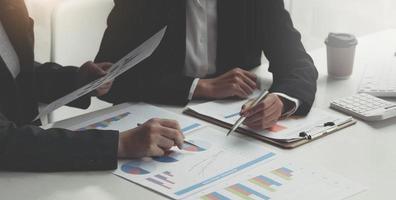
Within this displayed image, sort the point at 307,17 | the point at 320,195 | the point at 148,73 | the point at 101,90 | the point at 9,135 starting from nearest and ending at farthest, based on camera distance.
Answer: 1. the point at 320,195
2. the point at 9,135
3. the point at 101,90
4. the point at 148,73
5. the point at 307,17

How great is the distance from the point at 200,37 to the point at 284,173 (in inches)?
27.7

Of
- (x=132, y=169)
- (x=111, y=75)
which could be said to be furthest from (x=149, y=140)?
(x=111, y=75)

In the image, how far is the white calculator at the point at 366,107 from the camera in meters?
1.52

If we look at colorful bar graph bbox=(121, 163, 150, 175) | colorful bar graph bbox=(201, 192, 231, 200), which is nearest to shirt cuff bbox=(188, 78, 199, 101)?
colorful bar graph bbox=(121, 163, 150, 175)

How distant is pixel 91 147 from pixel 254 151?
1.12 feet

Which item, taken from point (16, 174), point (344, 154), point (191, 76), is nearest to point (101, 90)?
point (191, 76)

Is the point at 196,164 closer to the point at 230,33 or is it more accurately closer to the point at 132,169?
the point at 132,169

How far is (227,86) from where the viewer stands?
1645mm

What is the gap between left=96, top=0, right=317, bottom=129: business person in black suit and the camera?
Answer: 5.53 feet

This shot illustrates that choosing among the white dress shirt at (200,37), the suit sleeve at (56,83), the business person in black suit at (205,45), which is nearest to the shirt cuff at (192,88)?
the business person in black suit at (205,45)

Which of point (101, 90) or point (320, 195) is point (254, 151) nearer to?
point (320, 195)

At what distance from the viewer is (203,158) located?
1305mm

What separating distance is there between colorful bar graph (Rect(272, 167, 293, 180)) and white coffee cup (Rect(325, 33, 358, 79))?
655 millimetres

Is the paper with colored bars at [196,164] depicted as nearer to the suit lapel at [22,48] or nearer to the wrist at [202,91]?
the wrist at [202,91]
